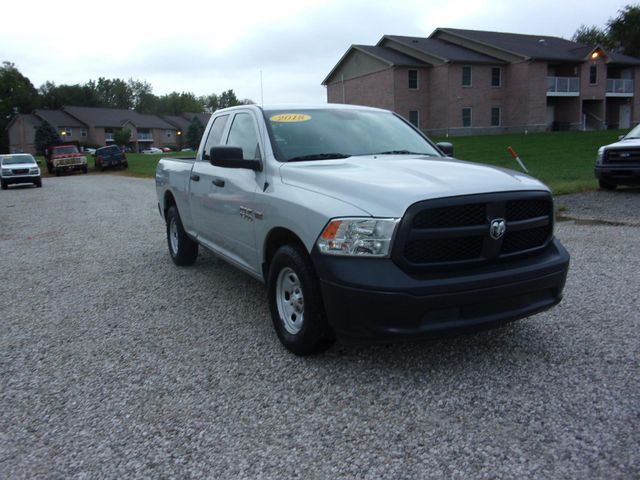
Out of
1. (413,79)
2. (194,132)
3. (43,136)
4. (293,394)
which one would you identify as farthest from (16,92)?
(293,394)

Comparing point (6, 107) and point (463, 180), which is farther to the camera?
point (6, 107)

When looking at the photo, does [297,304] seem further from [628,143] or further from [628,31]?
[628,31]

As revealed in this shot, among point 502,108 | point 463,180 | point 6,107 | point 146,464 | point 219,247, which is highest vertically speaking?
point 6,107

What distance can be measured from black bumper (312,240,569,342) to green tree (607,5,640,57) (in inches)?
2987

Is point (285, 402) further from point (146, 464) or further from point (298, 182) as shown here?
point (298, 182)

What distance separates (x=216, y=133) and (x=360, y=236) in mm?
3169

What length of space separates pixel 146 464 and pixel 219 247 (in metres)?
2.88

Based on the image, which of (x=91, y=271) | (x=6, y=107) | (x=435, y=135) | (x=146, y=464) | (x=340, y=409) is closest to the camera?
(x=146, y=464)

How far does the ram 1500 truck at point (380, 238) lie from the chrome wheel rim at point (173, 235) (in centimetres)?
249

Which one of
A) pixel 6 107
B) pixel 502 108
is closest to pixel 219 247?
pixel 502 108

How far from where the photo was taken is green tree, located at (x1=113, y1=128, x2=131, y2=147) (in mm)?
82312

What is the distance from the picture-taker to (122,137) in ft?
271

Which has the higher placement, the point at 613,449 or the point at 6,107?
the point at 6,107

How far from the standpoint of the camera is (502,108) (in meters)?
43.2
